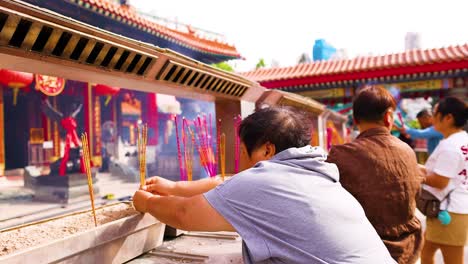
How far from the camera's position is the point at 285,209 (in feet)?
3.26

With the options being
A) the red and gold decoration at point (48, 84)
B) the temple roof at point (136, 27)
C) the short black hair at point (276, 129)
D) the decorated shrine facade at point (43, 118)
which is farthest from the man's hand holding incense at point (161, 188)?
the decorated shrine facade at point (43, 118)

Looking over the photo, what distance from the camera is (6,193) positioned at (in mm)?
7699

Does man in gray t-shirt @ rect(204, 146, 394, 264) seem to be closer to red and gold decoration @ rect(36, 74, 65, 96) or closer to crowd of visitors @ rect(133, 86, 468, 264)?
crowd of visitors @ rect(133, 86, 468, 264)

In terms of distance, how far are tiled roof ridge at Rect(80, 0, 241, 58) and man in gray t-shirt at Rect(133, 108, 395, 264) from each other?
21.4 feet

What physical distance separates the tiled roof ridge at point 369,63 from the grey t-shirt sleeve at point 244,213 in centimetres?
676

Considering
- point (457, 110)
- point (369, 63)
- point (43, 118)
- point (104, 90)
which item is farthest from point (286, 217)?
point (43, 118)

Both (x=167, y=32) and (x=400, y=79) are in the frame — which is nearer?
(x=400, y=79)

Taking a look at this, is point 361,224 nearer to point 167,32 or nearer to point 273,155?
point 273,155

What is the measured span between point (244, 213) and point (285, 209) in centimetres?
11

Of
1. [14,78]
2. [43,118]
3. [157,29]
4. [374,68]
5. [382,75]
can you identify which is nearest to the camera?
[14,78]

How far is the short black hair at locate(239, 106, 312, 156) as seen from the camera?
1.13 meters

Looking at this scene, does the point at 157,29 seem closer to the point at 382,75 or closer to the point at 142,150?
the point at 382,75

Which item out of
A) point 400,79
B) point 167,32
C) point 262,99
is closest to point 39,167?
point 167,32

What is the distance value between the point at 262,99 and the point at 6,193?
6.80m
